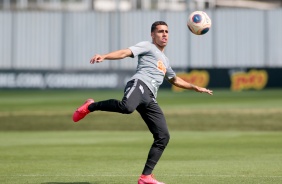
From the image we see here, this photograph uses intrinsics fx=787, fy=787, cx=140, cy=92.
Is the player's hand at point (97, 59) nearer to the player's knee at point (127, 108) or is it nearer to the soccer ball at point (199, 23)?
the player's knee at point (127, 108)

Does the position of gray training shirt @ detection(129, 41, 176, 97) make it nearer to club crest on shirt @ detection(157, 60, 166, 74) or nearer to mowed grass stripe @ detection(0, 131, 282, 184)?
club crest on shirt @ detection(157, 60, 166, 74)

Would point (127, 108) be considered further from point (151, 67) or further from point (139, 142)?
point (139, 142)

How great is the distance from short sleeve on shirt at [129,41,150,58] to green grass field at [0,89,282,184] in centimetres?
221

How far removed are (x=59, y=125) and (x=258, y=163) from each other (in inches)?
546

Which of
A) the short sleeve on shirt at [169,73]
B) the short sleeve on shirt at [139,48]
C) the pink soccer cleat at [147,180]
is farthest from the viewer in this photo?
the short sleeve on shirt at [169,73]

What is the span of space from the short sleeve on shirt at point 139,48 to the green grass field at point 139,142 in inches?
87.2

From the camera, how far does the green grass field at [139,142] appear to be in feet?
45.6

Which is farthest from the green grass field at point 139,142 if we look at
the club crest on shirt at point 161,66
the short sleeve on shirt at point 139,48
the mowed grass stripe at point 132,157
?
the short sleeve on shirt at point 139,48

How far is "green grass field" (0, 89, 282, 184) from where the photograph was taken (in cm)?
1389

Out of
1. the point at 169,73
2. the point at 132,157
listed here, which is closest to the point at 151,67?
the point at 169,73

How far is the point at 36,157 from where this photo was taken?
17.5 meters

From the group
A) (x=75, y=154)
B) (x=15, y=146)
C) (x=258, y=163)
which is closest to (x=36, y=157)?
(x=75, y=154)

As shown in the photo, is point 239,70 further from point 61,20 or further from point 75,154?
point 75,154

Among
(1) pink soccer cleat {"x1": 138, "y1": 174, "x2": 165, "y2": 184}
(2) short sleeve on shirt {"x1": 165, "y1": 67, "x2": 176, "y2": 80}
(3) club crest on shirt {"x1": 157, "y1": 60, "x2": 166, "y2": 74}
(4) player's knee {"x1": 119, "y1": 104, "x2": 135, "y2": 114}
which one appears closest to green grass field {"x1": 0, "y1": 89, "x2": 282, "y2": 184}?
(1) pink soccer cleat {"x1": 138, "y1": 174, "x2": 165, "y2": 184}
